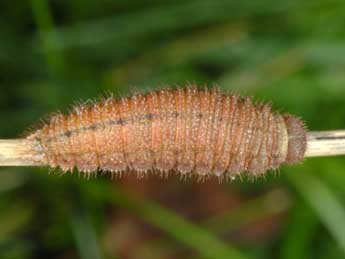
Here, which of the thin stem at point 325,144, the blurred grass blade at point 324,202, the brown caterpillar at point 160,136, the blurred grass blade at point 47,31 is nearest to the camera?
the brown caterpillar at point 160,136

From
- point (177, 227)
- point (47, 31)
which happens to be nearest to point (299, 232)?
point (177, 227)

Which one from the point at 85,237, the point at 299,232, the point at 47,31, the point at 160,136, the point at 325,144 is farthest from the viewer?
the point at 47,31

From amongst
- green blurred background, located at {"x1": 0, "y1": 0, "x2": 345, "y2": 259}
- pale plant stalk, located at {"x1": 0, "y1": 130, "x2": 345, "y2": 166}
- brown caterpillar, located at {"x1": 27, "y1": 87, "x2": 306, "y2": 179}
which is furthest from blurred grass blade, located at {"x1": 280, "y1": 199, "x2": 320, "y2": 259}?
brown caterpillar, located at {"x1": 27, "y1": 87, "x2": 306, "y2": 179}

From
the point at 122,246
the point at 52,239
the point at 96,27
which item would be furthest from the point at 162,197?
the point at 96,27

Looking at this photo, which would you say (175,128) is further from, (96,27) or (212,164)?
(96,27)

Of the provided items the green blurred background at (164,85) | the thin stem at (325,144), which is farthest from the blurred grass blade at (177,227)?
the thin stem at (325,144)

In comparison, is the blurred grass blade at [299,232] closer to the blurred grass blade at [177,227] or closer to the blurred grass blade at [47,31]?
the blurred grass blade at [177,227]

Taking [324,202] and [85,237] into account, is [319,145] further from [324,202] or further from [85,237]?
[85,237]
